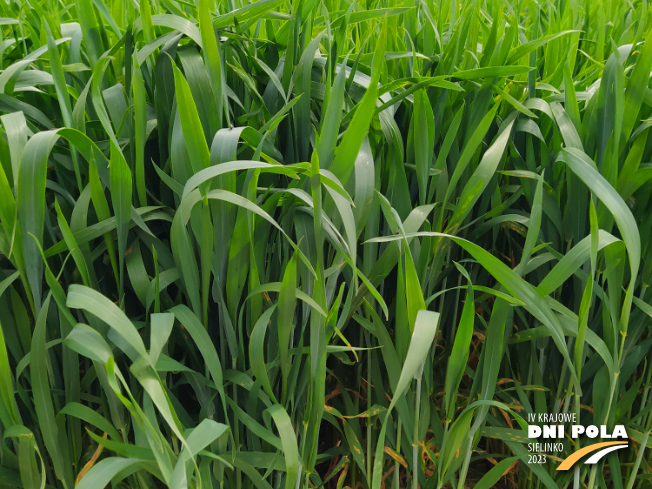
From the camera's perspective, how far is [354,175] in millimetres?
616

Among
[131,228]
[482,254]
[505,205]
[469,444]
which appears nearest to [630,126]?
[505,205]

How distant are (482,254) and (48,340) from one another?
535 mm

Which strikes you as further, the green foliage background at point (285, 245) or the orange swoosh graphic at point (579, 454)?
the orange swoosh graphic at point (579, 454)

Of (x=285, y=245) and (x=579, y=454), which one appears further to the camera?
(x=579, y=454)

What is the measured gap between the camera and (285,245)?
24.2 inches

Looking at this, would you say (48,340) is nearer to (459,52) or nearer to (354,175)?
(354,175)

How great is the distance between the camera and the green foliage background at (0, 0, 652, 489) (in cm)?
52

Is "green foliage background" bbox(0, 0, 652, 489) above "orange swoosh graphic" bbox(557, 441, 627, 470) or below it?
above

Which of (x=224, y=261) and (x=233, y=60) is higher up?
(x=233, y=60)

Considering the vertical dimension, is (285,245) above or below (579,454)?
above

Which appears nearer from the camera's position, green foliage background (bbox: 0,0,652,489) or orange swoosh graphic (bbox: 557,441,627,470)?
green foliage background (bbox: 0,0,652,489)

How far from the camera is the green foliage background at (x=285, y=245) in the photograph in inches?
20.5

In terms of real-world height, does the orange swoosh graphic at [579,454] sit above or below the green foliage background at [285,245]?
below

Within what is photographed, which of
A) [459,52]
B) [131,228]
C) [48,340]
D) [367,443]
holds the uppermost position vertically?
[459,52]
